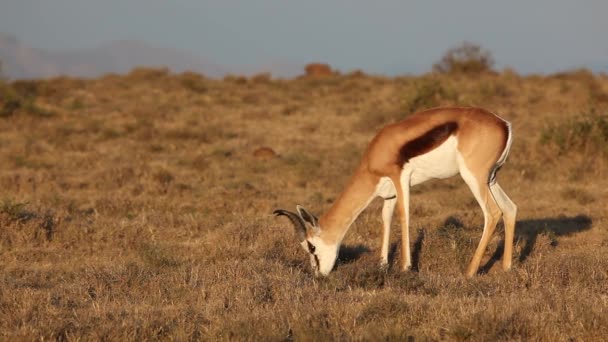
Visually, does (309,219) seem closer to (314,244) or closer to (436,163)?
(314,244)

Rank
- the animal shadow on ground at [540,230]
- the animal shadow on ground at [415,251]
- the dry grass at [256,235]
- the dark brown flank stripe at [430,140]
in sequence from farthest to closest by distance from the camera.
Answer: the animal shadow on ground at [540,230], the animal shadow on ground at [415,251], the dark brown flank stripe at [430,140], the dry grass at [256,235]

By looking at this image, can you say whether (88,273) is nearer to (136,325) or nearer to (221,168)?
(136,325)

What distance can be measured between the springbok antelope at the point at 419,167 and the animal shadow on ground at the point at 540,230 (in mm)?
828

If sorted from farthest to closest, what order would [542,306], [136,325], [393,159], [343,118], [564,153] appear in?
[343,118] < [564,153] < [393,159] < [542,306] < [136,325]

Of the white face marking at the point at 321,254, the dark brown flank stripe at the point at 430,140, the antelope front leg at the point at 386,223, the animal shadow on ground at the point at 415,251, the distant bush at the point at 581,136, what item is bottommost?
the animal shadow on ground at the point at 415,251

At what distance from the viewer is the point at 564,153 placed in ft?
52.4

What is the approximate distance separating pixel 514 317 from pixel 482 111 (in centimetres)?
316

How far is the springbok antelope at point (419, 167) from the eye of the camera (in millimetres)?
7977

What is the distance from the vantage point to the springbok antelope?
26.2 ft

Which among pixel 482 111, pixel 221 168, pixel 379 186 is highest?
pixel 482 111

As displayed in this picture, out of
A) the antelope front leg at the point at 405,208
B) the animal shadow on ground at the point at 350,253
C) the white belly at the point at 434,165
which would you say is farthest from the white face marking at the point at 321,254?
the white belly at the point at 434,165

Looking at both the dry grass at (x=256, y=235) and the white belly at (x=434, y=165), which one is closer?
the dry grass at (x=256, y=235)

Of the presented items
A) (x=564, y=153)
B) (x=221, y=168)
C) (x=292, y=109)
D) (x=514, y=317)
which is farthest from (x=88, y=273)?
(x=292, y=109)

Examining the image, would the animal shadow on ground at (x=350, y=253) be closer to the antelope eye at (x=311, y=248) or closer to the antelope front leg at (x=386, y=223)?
the antelope front leg at (x=386, y=223)
